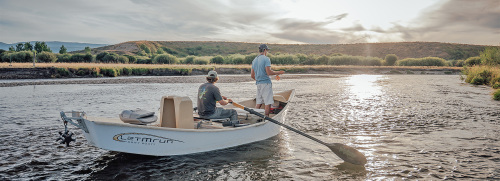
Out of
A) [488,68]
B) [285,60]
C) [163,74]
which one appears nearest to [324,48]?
[285,60]

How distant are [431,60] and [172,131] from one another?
87.5 m

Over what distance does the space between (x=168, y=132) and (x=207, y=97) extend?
5.93 ft

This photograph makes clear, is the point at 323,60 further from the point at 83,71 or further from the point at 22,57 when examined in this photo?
the point at 22,57

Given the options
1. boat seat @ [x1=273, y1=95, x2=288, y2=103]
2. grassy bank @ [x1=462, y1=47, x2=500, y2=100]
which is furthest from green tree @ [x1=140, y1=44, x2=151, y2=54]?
boat seat @ [x1=273, y1=95, x2=288, y2=103]

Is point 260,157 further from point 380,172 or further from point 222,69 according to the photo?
point 222,69

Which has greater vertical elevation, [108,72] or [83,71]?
[83,71]

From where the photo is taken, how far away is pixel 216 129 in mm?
8000

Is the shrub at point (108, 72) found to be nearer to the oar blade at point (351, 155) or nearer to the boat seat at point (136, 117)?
the boat seat at point (136, 117)

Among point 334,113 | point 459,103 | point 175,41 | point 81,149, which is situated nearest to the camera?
point 81,149

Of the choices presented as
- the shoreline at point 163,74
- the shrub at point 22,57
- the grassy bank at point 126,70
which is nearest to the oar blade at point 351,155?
the shoreline at point 163,74

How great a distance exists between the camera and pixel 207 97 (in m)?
8.74

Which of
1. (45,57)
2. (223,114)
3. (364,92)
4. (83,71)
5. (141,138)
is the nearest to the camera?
(141,138)

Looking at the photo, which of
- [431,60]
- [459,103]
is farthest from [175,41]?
[459,103]

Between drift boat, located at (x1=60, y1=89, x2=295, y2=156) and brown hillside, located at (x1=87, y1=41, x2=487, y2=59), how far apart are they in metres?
115
